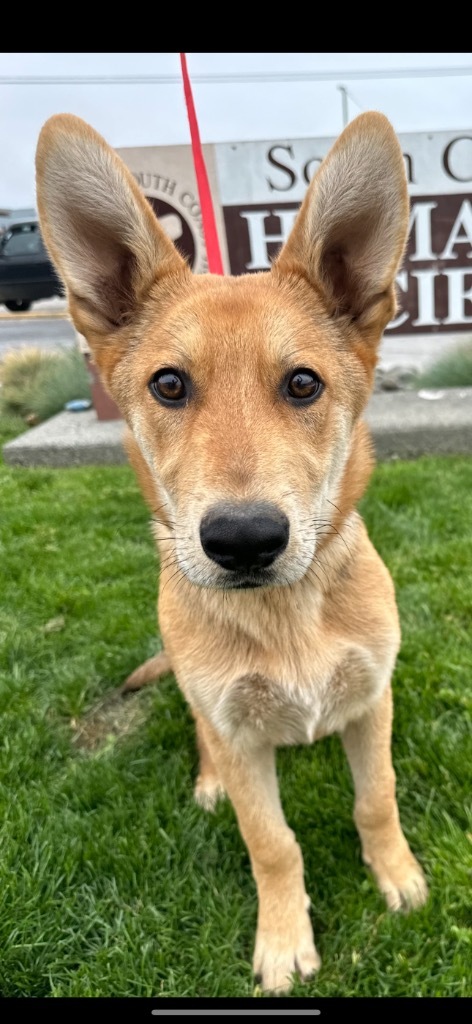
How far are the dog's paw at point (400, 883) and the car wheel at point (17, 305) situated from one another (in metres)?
15.3

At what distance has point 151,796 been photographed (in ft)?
9.99

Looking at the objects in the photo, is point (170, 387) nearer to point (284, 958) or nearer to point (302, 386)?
point (302, 386)

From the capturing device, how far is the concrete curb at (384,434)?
7.28 m

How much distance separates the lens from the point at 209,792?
304 centimetres

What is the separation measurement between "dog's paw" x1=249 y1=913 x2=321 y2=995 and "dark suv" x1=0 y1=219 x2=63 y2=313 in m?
13.9

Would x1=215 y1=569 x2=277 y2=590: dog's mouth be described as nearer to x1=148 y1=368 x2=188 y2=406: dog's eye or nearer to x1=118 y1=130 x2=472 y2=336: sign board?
x1=148 y1=368 x2=188 y2=406: dog's eye

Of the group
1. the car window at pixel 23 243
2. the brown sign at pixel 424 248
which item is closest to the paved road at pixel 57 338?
the brown sign at pixel 424 248

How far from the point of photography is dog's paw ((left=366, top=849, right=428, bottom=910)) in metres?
2.50

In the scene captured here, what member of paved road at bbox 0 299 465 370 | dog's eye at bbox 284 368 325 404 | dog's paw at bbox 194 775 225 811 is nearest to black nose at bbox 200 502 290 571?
dog's eye at bbox 284 368 325 404

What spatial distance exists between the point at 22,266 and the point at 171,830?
1434 cm

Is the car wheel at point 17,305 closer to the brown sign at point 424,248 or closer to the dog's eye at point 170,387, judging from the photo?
the brown sign at point 424,248

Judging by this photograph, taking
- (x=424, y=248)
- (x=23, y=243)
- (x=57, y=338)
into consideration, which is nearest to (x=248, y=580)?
(x=424, y=248)

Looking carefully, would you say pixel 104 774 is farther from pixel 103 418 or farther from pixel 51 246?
pixel 103 418

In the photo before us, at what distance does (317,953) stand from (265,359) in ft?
7.04
